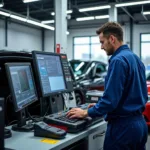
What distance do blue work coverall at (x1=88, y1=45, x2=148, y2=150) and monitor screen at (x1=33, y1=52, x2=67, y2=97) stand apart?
0.49 metres

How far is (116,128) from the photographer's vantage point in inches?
72.3

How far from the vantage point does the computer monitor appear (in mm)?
1636

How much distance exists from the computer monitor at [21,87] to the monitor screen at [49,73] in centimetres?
8

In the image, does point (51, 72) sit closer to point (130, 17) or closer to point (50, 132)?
point (50, 132)

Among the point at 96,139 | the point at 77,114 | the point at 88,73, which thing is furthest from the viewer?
the point at 88,73

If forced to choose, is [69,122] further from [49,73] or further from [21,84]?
[49,73]

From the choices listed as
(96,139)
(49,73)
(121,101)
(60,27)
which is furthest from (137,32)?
(121,101)

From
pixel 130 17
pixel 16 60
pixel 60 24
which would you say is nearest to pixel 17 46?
pixel 130 17

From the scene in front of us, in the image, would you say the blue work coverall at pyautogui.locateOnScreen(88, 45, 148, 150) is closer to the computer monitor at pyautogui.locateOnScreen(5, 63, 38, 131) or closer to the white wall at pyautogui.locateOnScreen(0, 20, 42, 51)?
the computer monitor at pyautogui.locateOnScreen(5, 63, 38, 131)

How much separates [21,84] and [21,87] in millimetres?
23

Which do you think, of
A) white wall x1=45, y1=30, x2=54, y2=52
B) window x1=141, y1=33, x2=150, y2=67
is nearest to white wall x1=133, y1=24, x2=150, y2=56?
window x1=141, y1=33, x2=150, y2=67

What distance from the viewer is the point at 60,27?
531 centimetres

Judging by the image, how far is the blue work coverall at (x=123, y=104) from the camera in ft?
5.71

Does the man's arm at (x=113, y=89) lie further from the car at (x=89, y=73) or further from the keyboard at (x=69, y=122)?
the car at (x=89, y=73)
